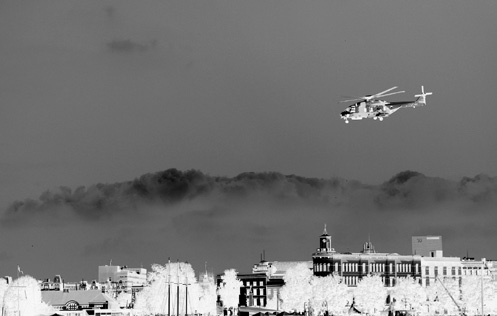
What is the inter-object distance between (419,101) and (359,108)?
7536 mm

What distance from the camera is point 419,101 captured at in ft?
473

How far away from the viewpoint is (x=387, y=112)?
467ft

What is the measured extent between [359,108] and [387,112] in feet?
14.2

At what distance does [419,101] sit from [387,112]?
4.79 meters

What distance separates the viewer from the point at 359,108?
145 meters
